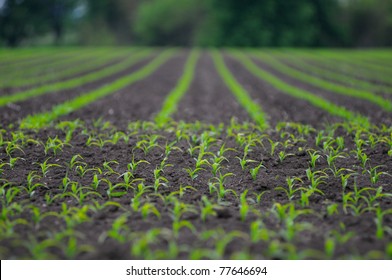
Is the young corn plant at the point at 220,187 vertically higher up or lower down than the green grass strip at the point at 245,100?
lower down

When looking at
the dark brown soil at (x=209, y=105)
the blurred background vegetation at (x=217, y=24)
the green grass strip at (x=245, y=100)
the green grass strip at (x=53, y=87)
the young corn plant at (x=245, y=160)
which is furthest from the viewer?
the blurred background vegetation at (x=217, y=24)

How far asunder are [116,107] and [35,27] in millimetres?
41294

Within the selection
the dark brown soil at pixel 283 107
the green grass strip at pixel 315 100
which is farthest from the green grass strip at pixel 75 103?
the green grass strip at pixel 315 100

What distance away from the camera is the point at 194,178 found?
476 cm

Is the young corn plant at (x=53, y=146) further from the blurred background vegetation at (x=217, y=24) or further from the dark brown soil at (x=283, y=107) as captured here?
the blurred background vegetation at (x=217, y=24)

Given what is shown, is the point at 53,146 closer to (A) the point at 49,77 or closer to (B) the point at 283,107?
(B) the point at 283,107

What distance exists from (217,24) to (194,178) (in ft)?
139

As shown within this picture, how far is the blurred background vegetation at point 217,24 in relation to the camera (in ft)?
134

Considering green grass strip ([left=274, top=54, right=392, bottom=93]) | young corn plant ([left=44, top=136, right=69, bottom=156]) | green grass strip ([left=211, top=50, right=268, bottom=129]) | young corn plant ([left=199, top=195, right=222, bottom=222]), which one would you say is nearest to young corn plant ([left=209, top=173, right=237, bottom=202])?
young corn plant ([left=199, top=195, right=222, bottom=222])

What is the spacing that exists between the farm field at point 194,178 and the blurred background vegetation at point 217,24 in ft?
94.7

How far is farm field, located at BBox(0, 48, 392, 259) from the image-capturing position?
324 cm

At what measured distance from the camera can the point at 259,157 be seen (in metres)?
5.45

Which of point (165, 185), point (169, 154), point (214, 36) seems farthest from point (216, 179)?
point (214, 36)

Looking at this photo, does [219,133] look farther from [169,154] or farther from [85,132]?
[85,132]
